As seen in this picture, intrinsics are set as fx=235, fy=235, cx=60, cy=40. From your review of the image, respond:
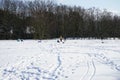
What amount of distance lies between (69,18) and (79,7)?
8.94 meters

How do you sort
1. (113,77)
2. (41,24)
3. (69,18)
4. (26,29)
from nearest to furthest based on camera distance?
(113,77)
(41,24)
(26,29)
(69,18)

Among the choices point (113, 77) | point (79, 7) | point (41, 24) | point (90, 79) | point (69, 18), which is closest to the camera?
point (90, 79)

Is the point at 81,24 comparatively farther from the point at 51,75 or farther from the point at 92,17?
the point at 51,75

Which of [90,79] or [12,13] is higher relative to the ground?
[12,13]

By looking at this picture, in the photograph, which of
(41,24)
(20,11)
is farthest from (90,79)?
(20,11)

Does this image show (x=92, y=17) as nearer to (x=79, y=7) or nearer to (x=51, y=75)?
(x=79, y=7)

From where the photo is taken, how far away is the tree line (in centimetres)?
7338

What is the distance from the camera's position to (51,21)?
3081 inches

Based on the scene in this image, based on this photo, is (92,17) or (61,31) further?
(92,17)

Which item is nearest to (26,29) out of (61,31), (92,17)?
(61,31)

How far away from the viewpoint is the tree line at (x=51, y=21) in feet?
241

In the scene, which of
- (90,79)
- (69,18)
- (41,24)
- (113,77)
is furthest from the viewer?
(69,18)

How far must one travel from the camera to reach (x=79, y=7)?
9250 cm

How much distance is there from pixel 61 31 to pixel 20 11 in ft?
52.7
